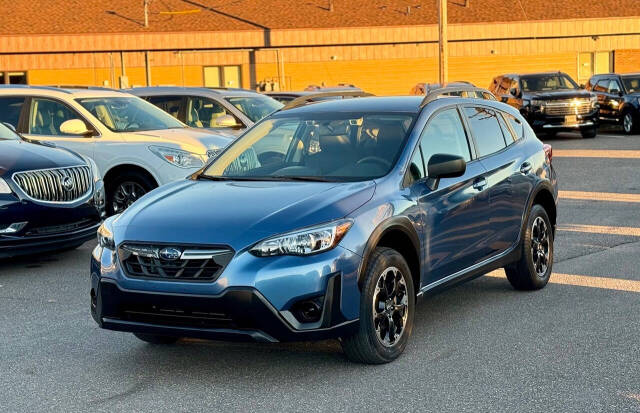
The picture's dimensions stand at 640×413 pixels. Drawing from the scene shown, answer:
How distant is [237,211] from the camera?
19.5 feet

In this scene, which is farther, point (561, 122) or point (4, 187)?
point (561, 122)

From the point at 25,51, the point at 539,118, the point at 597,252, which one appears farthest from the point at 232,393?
the point at 25,51

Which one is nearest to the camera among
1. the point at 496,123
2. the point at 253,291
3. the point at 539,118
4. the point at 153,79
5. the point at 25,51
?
the point at 253,291

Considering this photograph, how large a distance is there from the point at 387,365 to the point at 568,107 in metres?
22.2

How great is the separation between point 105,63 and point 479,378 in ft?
134

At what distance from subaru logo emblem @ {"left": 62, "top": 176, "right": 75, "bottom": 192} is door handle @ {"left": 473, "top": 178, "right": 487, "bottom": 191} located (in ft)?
14.6

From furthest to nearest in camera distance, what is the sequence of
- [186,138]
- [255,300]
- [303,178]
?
[186,138]
[303,178]
[255,300]

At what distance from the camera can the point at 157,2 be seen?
4691 cm

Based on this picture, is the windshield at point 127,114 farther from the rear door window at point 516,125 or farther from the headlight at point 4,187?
the rear door window at point 516,125

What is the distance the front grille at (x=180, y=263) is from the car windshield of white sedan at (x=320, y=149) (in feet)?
3.81

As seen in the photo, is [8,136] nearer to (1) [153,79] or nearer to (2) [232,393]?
(2) [232,393]

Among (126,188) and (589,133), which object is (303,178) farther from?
(589,133)

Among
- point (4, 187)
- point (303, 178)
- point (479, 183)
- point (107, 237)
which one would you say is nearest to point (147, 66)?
point (4, 187)

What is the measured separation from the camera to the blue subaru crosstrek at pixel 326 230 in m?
5.63
